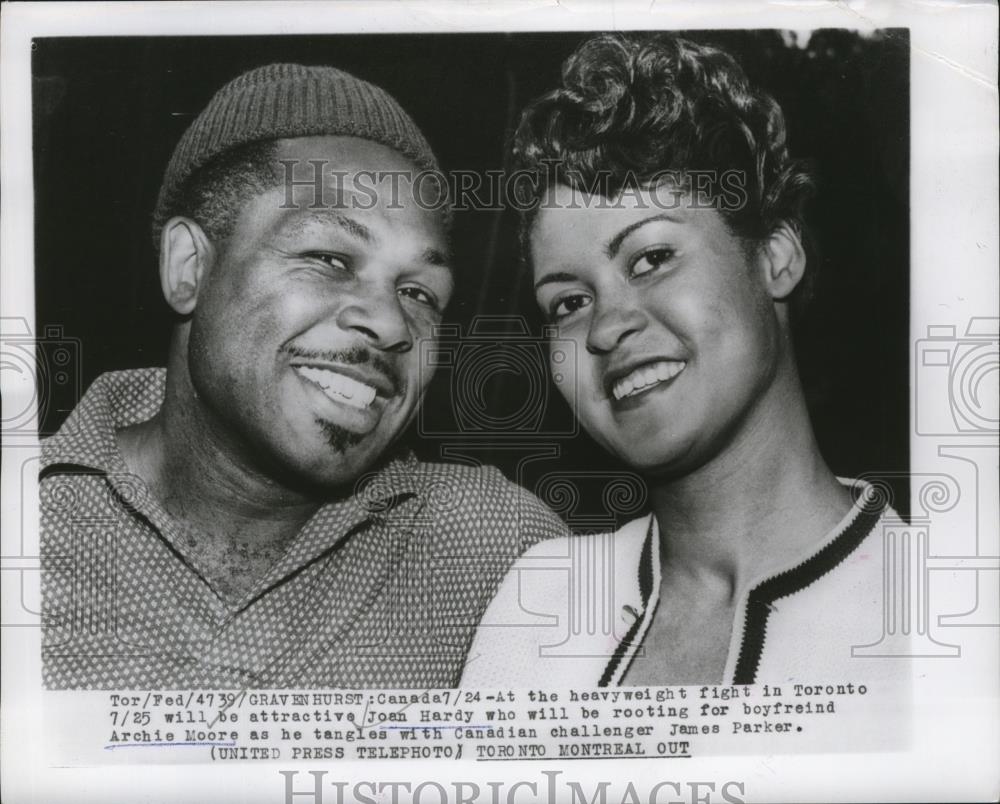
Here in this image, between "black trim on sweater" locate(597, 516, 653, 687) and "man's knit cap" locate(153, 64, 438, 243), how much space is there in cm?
66

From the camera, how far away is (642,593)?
161cm

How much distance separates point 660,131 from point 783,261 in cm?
27

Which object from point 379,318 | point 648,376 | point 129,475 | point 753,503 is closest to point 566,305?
point 648,376

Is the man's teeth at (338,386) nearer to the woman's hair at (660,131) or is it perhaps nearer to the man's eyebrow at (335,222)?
the man's eyebrow at (335,222)

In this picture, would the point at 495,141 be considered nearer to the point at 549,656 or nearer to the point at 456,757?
the point at 549,656

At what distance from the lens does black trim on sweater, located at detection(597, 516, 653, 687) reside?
161 cm

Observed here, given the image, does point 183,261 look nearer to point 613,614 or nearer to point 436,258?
point 436,258

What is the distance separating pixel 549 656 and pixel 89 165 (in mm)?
1021

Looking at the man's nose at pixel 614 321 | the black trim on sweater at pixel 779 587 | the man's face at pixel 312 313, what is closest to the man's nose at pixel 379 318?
the man's face at pixel 312 313

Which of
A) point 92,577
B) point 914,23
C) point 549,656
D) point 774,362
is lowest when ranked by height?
point 549,656

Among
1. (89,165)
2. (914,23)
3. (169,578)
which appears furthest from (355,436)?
(914,23)

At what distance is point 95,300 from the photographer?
1603 millimetres

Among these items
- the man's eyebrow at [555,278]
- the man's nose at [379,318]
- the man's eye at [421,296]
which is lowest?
the man's nose at [379,318]

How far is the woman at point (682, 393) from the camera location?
5.15 feet
